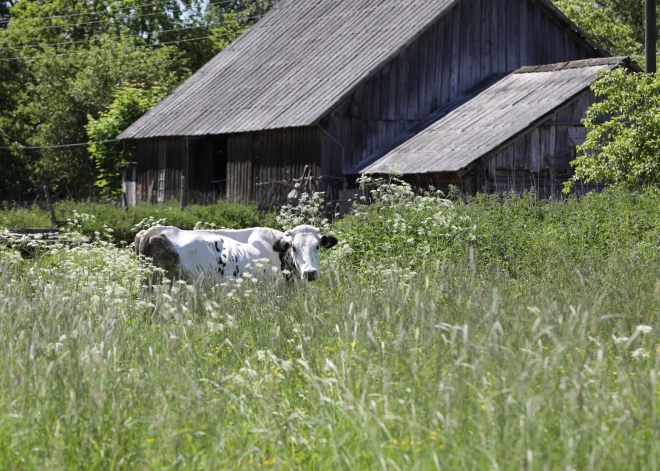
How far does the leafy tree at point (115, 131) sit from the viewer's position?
38.2 metres

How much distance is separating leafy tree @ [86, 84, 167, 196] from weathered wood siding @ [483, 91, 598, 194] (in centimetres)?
1891

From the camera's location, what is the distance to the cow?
10.4m

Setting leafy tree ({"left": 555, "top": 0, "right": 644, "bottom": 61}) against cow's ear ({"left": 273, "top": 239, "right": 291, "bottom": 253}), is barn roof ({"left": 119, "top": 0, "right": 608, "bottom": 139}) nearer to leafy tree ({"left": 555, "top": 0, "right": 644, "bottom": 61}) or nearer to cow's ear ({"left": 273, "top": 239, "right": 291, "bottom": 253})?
leafy tree ({"left": 555, "top": 0, "right": 644, "bottom": 61})

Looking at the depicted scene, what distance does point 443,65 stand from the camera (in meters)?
27.3

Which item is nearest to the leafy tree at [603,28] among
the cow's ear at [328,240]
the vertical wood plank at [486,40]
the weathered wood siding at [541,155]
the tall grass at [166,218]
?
the vertical wood plank at [486,40]

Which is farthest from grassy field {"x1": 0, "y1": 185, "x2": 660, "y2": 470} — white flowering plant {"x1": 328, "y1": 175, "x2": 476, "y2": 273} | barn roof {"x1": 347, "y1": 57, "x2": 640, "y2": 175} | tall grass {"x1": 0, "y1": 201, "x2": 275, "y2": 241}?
tall grass {"x1": 0, "y1": 201, "x2": 275, "y2": 241}

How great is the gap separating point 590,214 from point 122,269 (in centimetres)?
597

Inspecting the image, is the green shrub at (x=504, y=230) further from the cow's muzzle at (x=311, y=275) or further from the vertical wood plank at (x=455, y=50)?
the vertical wood plank at (x=455, y=50)

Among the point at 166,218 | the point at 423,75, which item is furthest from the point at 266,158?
the point at 423,75

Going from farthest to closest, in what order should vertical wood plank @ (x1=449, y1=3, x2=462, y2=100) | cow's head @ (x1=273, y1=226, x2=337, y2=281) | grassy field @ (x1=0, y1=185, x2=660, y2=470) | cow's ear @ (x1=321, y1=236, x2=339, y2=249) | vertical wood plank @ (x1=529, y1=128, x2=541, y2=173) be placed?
vertical wood plank @ (x1=449, y1=3, x2=462, y2=100) → vertical wood plank @ (x1=529, y1=128, x2=541, y2=173) → cow's ear @ (x1=321, y1=236, x2=339, y2=249) → cow's head @ (x1=273, y1=226, x2=337, y2=281) → grassy field @ (x1=0, y1=185, x2=660, y2=470)

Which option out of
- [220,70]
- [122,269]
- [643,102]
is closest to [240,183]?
[220,70]

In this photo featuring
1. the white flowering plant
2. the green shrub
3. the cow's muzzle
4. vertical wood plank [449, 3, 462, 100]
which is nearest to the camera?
the cow's muzzle

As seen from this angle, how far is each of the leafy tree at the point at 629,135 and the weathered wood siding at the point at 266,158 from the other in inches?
358

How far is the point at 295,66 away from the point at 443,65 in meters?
4.03
